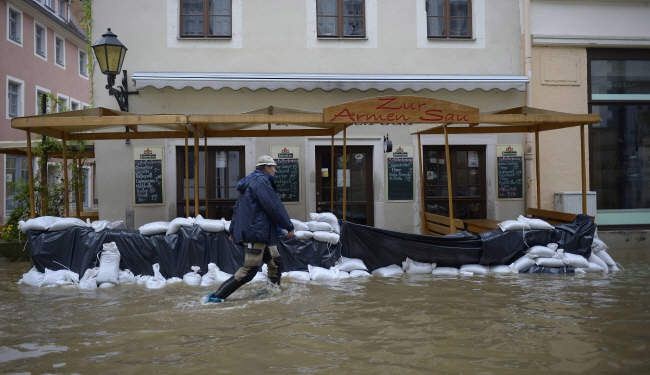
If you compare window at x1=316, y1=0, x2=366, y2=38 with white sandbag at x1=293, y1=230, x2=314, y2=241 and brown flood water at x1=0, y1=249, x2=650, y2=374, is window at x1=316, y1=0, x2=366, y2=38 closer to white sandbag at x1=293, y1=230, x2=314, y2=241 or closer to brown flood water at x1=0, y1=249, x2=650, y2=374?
white sandbag at x1=293, y1=230, x2=314, y2=241

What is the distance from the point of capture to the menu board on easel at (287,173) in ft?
35.3

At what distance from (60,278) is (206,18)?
18.5 feet

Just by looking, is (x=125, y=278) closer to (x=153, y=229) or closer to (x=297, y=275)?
(x=153, y=229)

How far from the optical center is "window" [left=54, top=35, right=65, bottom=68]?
85.0ft

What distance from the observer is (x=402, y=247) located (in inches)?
306

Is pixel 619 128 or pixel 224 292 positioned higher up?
pixel 619 128

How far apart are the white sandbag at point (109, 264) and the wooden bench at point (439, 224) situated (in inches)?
183

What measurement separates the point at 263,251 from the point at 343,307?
1093 mm

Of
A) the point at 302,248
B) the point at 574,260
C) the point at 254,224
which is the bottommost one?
the point at 574,260

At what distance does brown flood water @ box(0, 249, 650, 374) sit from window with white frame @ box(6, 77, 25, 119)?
17103mm

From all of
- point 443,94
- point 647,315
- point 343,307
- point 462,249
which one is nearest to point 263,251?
point 343,307

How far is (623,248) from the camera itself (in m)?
10.8

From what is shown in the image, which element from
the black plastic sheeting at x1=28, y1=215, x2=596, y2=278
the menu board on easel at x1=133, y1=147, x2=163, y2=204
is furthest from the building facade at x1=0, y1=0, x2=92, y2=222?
the black plastic sheeting at x1=28, y1=215, x2=596, y2=278

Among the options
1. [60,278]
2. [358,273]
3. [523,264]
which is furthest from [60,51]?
[523,264]
